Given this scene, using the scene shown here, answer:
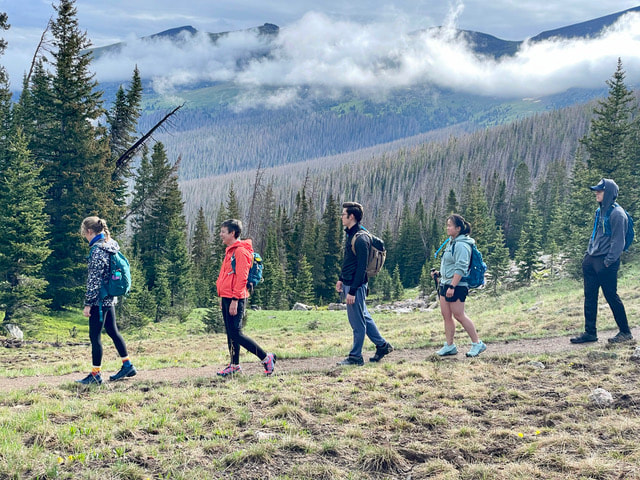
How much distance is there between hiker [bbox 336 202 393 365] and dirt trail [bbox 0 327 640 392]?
729 mm

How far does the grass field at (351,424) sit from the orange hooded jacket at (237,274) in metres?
1.46

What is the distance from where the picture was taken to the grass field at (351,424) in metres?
4.79

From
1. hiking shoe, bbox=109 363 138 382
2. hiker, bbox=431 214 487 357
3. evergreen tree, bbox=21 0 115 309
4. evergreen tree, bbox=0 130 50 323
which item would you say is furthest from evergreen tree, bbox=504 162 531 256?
hiking shoe, bbox=109 363 138 382

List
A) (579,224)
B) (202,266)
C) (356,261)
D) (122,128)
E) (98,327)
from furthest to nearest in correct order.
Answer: (202,266)
(579,224)
(122,128)
(356,261)
(98,327)

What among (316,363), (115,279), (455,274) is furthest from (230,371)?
(455,274)

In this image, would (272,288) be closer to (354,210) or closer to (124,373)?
(124,373)

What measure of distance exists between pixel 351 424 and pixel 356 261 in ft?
10.9

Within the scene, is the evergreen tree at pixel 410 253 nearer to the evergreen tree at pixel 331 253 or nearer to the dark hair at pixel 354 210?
the evergreen tree at pixel 331 253

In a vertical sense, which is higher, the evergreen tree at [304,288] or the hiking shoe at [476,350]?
the hiking shoe at [476,350]

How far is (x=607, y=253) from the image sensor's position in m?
9.45

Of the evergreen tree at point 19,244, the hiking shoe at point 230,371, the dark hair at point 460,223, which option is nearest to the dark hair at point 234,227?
the hiking shoe at point 230,371

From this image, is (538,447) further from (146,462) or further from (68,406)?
(68,406)

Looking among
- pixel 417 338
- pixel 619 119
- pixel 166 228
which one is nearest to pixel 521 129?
pixel 619 119

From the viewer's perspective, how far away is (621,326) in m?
9.82
